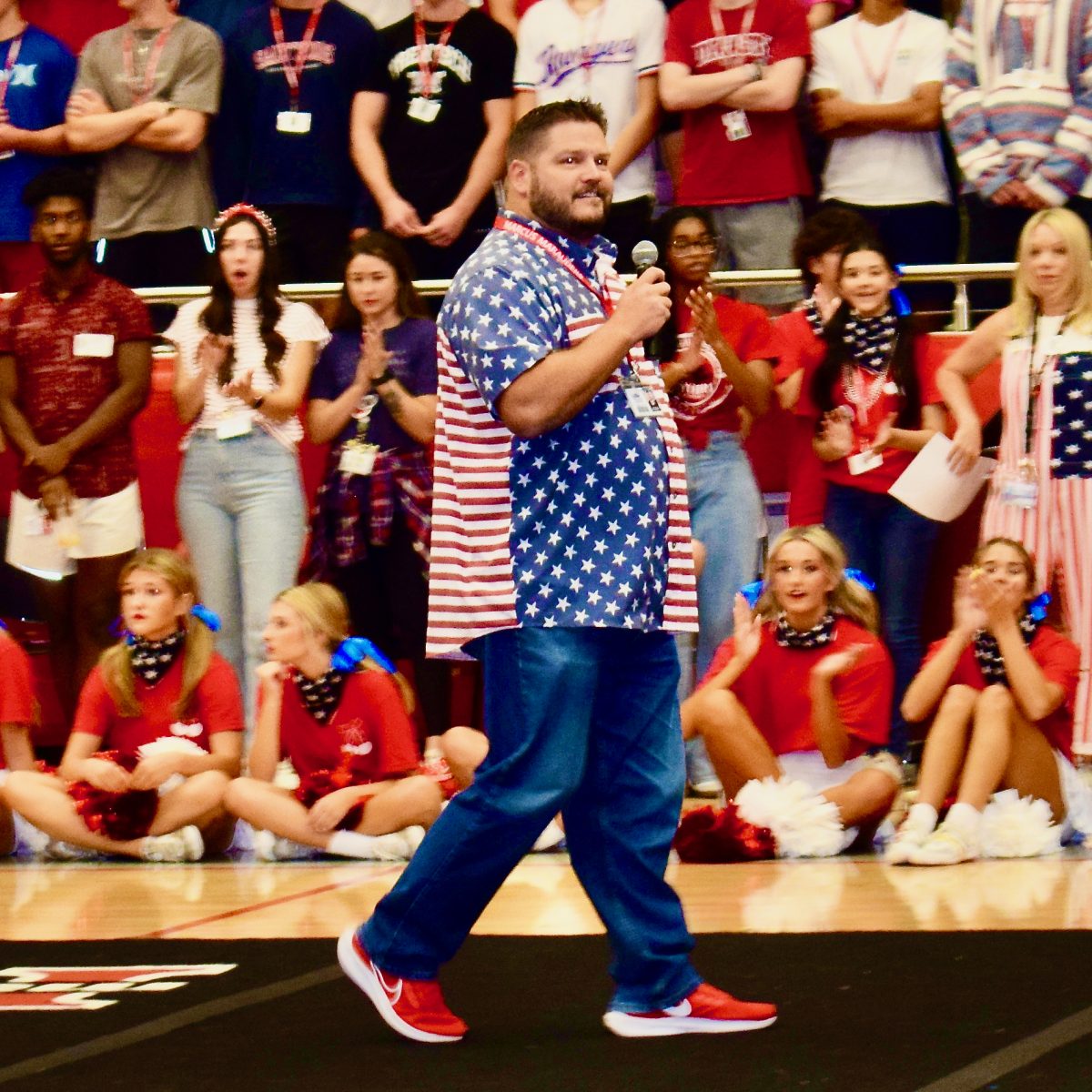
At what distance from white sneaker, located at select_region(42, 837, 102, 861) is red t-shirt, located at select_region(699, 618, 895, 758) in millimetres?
2013

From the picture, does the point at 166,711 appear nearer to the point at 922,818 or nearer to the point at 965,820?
the point at 922,818

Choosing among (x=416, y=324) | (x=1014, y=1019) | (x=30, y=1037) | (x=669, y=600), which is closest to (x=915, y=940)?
(x=1014, y=1019)

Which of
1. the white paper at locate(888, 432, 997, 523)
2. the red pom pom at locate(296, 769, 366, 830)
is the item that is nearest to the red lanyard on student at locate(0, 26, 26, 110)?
the red pom pom at locate(296, 769, 366, 830)

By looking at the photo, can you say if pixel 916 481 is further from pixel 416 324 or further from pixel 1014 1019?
pixel 1014 1019

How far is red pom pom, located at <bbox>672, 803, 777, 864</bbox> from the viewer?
602 cm

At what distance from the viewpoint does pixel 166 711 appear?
6.54 metres

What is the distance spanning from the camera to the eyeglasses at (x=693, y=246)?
22.6 feet

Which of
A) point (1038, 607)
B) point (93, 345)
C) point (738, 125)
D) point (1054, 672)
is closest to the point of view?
point (1054, 672)

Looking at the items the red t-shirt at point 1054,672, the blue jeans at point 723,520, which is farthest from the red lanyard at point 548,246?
the blue jeans at point 723,520

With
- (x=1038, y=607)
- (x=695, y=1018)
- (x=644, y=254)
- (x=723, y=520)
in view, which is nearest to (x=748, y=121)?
(x=723, y=520)

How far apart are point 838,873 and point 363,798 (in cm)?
142

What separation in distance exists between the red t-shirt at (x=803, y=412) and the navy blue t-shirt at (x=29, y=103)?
9.58 feet

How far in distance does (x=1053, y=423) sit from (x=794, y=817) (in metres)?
1.53

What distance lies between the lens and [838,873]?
5.75m
